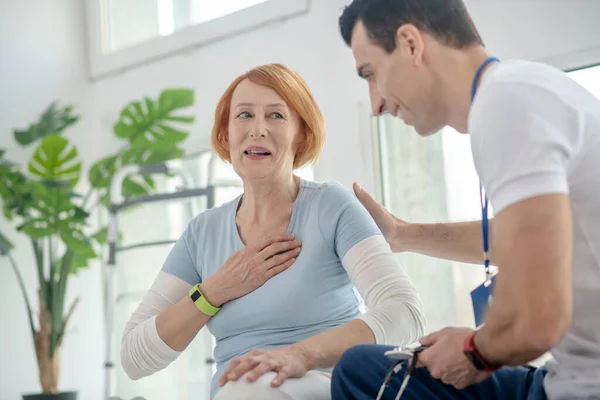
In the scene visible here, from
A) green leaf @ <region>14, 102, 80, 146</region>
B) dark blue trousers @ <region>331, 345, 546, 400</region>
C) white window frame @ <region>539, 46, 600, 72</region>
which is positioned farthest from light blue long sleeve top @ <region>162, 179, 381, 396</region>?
green leaf @ <region>14, 102, 80, 146</region>

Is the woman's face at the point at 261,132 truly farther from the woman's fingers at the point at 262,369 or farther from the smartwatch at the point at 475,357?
the smartwatch at the point at 475,357

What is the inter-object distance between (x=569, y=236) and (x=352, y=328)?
2.19 ft

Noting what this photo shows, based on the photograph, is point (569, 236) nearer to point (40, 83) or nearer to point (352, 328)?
point (352, 328)

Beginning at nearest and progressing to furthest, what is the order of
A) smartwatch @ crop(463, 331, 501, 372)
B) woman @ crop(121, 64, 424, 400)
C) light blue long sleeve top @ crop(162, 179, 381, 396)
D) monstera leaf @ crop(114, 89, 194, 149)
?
smartwatch @ crop(463, 331, 501, 372) < woman @ crop(121, 64, 424, 400) < light blue long sleeve top @ crop(162, 179, 381, 396) < monstera leaf @ crop(114, 89, 194, 149)

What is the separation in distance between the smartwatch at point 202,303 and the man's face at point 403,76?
638mm

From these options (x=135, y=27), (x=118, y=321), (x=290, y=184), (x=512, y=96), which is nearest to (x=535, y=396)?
(x=512, y=96)

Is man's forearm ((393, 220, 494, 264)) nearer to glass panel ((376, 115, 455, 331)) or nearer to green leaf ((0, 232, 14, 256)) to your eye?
glass panel ((376, 115, 455, 331))

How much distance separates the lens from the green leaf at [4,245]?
4.00 meters

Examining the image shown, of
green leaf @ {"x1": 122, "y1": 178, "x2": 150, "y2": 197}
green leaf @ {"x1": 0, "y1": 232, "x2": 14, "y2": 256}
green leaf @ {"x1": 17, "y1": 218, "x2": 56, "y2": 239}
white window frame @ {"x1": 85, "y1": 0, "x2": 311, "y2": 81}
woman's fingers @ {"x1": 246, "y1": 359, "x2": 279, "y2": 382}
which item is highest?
white window frame @ {"x1": 85, "y1": 0, "x2": 311, "y2": 81}

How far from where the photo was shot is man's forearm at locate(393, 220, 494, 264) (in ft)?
5.56

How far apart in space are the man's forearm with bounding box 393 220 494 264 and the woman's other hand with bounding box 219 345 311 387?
47 cm

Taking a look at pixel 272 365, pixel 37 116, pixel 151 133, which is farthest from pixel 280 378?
pixel 37 116

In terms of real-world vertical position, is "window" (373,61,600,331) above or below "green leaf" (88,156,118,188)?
below

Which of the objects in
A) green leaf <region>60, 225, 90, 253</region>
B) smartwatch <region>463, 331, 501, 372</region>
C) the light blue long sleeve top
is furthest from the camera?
green leaf <region>60, 225, 90, 253</region>
